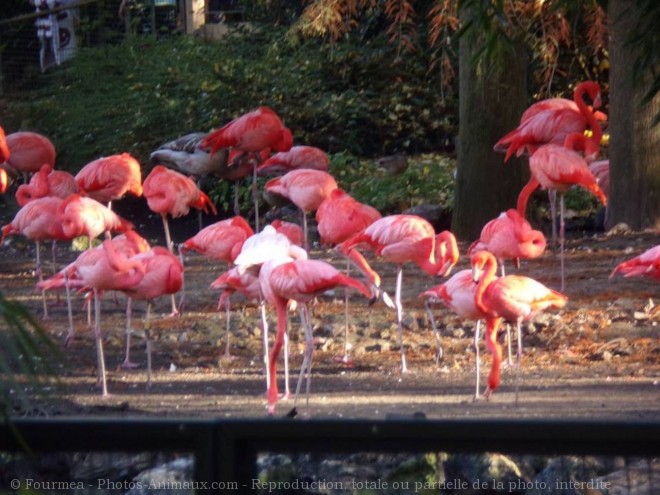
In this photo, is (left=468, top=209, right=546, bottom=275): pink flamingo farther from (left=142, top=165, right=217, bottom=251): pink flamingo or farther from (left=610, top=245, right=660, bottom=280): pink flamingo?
(left=142, top=165, right=217, bottom=251): pink flamingo

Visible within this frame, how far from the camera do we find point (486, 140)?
28.1ft

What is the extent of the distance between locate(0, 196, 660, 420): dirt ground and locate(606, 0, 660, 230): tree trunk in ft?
1.52

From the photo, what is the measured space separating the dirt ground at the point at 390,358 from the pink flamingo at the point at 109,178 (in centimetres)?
73

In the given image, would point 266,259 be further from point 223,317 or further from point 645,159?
point 645,159

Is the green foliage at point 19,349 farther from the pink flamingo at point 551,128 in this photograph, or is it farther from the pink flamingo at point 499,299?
the pink flamingo at point 551,128

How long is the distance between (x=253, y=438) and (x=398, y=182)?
951 cm

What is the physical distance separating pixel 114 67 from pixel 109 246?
9.51 m

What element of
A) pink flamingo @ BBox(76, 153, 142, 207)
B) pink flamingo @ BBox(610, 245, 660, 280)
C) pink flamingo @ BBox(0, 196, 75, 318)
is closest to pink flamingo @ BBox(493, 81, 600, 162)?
pink flamingo @ BBox(610, 245, 660, 280)

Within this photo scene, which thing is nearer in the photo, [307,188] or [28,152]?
[307,188]

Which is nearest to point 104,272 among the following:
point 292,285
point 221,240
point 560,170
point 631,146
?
point 221,240

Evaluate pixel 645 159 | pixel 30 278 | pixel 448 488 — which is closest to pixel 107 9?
pixel 30 278

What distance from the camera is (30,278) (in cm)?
835

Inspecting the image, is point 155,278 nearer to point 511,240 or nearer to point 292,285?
point 292,285

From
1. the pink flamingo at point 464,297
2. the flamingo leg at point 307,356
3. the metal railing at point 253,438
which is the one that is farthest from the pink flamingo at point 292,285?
the metal railing at point 253,438
